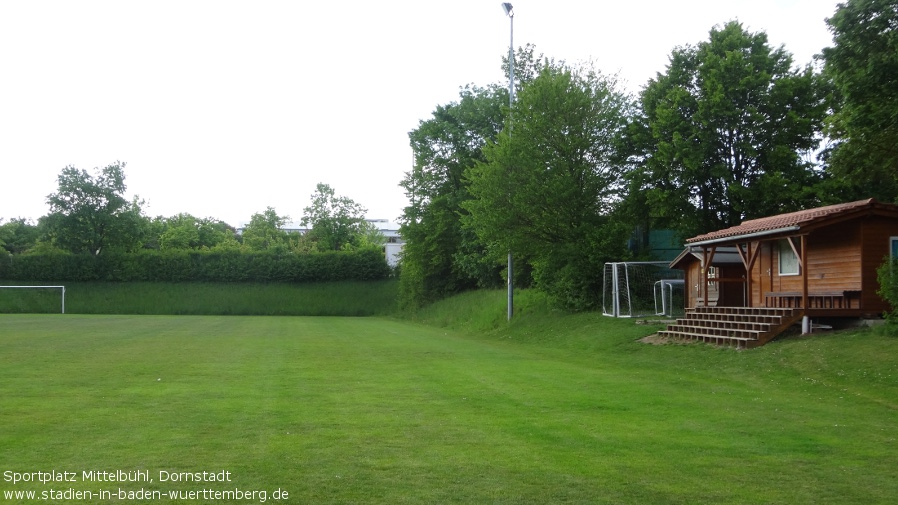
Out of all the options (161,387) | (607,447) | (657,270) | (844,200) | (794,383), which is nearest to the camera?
(607,447)

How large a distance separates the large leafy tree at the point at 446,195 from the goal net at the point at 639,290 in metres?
14.2

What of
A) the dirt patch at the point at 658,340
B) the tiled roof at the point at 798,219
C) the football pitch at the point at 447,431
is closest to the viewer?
the football pitch at the point at 447,431

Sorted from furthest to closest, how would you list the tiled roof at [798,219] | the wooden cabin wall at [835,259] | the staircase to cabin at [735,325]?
1. the wooden cabin wall at [835,259]
2. the staircase to cabin at [735,325]
3. the tiled roof at [798,219]

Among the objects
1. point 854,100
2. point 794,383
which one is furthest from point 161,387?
point 854,100

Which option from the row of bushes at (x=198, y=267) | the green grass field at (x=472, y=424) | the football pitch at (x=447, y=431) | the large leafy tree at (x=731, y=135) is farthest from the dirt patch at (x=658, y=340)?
the row of bushes at (x=198, y=267)

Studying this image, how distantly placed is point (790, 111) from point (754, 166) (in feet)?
8.32

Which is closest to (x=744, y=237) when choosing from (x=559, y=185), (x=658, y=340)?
(x=658, y=340)

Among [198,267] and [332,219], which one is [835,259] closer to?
[198,267]

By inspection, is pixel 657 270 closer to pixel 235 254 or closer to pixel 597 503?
pixel 597 503

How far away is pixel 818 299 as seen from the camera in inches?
818

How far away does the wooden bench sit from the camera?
770 inches

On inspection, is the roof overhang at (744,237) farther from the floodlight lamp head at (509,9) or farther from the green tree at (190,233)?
the green tree at (190,233)

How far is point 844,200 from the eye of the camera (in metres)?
30.3

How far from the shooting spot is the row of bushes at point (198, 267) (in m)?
65.6
